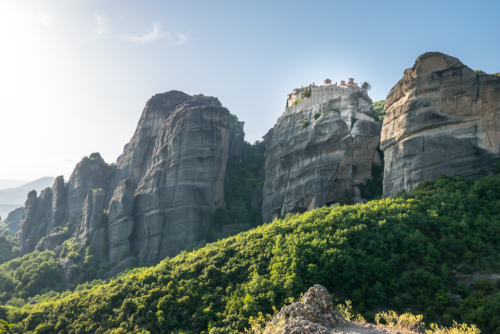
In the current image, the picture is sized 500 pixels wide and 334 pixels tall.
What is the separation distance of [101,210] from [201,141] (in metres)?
20.9

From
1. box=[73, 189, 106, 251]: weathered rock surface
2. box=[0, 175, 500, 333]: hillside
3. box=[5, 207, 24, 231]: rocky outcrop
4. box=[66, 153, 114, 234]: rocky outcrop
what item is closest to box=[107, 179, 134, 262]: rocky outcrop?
box=[73, 189, 106, 251]: weathered rock surface

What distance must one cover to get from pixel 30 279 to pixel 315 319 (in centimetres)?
5584

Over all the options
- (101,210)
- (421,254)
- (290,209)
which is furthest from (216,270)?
(101,210)

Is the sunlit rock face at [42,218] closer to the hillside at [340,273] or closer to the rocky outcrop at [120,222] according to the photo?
the rocky outcrop at [120,222]

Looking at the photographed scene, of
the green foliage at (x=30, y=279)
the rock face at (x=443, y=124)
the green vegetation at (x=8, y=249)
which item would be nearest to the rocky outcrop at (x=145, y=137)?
the green foliage at (x=30, y=279)

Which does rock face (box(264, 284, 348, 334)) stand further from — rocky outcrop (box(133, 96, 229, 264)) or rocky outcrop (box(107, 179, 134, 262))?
rocky outcrop (box(107, 179, 134, 262))

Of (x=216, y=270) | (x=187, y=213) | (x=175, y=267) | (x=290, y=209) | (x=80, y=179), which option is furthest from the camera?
(x=80, y=179)

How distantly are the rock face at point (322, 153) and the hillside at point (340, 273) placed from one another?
40.8ft

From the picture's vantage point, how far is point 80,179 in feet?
251

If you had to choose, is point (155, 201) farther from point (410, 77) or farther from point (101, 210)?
point (410, 77)

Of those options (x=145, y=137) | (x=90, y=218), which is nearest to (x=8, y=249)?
(x=90, y=218)

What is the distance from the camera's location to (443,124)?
39031mm

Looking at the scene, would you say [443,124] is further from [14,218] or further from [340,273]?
[14,218]

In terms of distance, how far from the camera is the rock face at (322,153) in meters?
50.1
